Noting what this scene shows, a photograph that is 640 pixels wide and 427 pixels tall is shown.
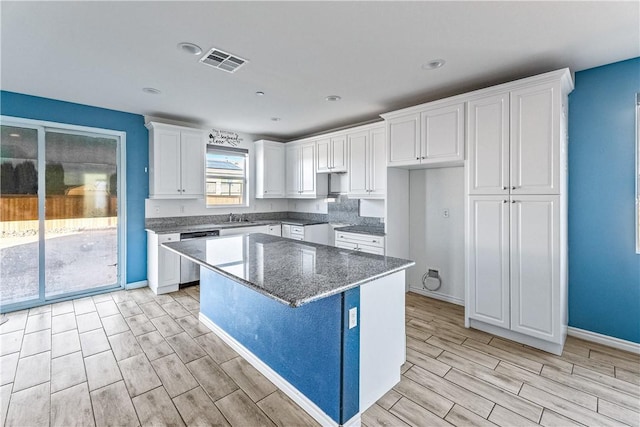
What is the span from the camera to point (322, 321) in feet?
5.92

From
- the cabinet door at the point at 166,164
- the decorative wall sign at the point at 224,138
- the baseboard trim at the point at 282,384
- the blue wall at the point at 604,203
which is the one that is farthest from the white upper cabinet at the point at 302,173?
the blue wall at the point at 604,203

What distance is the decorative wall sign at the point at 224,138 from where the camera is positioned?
513cm

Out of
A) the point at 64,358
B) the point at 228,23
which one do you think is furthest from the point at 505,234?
the point at 64,358

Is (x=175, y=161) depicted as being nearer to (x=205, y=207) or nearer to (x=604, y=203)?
(x=205, y=207)

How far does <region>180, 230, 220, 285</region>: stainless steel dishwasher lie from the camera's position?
433cm

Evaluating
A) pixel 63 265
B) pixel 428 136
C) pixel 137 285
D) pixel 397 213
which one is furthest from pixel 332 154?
pixel 63 265

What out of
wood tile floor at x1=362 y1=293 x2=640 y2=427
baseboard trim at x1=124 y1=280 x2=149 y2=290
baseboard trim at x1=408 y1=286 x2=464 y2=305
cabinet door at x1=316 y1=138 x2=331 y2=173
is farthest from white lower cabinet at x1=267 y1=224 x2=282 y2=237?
wood tile floor at x1=362 y1=293 x2=640 y2=427

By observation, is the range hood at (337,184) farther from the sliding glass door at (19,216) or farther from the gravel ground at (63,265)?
the sliding glass door at (19,216)

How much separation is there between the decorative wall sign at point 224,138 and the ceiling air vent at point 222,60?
98.4 inches

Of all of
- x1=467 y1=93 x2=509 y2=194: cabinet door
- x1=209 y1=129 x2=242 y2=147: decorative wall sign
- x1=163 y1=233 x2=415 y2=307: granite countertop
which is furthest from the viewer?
x1=209 y1=129 x2=242 y2=147: decorative wall sign

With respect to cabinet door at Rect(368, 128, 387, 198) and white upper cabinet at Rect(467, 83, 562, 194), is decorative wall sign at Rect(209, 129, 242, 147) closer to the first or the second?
cabinet door at Rect(368, 128, 387, 198)

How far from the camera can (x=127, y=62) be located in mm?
2652

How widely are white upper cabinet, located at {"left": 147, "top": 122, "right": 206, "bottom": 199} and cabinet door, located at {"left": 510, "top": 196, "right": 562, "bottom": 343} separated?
13.9ft

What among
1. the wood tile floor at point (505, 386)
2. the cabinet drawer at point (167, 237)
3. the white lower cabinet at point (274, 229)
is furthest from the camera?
the white lower cabinet at point (274, 229)
